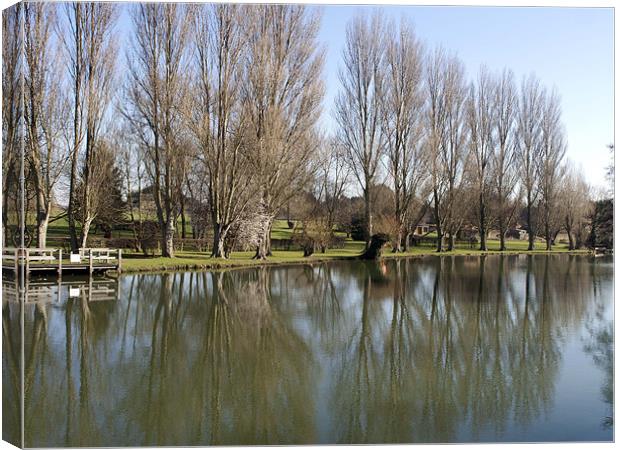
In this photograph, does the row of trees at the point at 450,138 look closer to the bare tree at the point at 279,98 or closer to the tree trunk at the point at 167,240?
the bare tree at the point at 279,98

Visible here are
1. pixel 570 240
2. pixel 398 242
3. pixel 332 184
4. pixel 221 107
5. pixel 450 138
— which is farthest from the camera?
pixel 332 184

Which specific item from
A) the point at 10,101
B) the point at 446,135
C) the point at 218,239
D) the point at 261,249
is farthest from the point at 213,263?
the point at 10,101

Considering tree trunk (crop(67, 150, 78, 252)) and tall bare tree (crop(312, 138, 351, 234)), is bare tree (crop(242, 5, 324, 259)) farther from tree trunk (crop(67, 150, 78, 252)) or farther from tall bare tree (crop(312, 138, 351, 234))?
tall bare tree (crop(312, 138, 351, 234))

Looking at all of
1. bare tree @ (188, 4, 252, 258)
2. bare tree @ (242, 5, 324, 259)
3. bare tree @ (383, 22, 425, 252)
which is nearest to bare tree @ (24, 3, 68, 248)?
bare tree @ (188, 4, 252, 258)

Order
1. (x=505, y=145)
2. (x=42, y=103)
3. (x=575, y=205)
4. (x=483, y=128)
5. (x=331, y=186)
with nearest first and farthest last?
(x=575, y=205) → (x=505, y=145) → (x=483, y=128) → (x=42, y=103) → (x=331, y=186)

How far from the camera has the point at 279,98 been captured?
80.0 ft

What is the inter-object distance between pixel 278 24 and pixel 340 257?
9.90 metres

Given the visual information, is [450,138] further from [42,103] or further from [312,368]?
[312,368]

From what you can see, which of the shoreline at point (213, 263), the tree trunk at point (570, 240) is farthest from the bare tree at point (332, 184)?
the tree trunk at point (570, 240)

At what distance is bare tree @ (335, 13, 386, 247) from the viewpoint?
23.7m

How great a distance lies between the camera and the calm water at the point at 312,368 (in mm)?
5746

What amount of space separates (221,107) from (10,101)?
1558 centimetres

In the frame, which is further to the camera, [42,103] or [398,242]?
[398,242]

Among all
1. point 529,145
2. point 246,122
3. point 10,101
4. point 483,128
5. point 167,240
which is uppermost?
point 246,122
